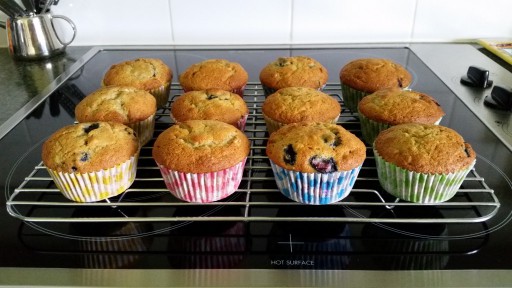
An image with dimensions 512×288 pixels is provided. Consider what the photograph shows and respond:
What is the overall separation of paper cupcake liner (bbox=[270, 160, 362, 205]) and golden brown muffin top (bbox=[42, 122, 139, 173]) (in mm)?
424

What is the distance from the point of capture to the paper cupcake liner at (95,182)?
1099mm

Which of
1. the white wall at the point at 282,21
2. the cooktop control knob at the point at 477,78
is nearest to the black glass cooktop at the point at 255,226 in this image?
the cooktop control knob at the point at 477,78

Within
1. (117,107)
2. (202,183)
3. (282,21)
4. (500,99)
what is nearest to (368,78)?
(500,99)

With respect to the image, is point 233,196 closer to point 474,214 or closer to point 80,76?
point 474,214

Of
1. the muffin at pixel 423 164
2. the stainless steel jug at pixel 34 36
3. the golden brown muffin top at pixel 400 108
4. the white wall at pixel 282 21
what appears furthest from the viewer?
the white wall at pixel 282 21

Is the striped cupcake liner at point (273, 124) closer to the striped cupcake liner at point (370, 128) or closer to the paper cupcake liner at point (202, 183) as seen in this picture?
the striped cupcake liner at point (370, 128)

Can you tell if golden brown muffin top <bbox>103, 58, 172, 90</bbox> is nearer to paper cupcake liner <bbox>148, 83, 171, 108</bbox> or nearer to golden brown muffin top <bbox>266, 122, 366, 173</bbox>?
paper cupcake liner <bbox>148, 83, 171, 108</bbox>

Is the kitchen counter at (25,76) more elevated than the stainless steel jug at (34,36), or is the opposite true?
the stainless steel jug at (34,36)

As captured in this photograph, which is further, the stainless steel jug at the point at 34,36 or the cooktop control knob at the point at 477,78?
the stainless steel jug at the point at 34,36

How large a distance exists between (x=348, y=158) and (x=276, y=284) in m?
0.41

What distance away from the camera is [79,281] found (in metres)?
0.89

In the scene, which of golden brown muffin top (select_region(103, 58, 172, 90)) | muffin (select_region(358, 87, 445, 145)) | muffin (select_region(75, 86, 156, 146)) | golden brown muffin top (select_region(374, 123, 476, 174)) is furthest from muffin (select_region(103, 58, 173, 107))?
golden brown muffin top (select_region(374, 123, 476, 174))

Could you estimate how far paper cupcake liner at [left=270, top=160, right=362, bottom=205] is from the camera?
111cm

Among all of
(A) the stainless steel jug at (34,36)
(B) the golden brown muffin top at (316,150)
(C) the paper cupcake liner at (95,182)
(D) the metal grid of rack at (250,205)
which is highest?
(A) the stainless steel jug at (34,36)
